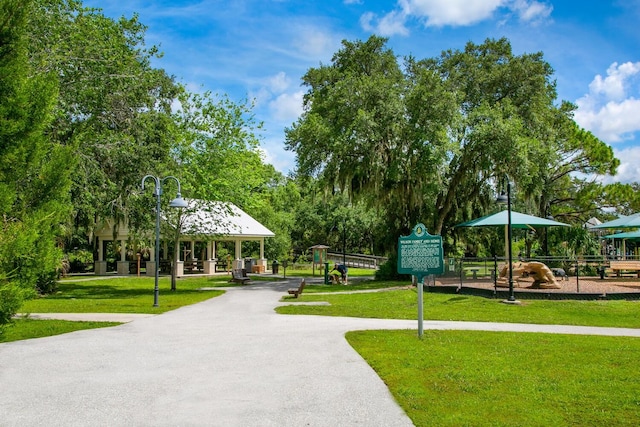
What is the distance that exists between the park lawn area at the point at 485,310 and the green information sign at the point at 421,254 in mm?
3880

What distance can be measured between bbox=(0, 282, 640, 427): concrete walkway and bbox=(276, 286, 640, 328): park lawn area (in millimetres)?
1612

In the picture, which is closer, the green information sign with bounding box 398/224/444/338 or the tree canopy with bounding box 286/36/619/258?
the green information sign with bounding box 398/224/444/338

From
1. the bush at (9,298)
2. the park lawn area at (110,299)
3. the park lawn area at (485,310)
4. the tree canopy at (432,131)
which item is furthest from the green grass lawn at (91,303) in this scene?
the tree canopy at (432,131)

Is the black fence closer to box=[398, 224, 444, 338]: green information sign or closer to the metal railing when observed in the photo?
box=[398, 224, 444, 338]: green information sign

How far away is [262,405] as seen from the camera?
5.91 metres

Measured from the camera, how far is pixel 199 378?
721 centimetres

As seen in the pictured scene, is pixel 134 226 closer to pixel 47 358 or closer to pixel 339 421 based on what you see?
pixel 47 358

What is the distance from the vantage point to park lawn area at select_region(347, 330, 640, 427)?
552 centimetres

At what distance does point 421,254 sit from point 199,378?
16.7 ft

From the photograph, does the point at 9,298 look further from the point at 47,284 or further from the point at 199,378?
the point at 47,284

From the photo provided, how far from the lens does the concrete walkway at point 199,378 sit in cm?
555

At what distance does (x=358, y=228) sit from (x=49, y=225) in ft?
139

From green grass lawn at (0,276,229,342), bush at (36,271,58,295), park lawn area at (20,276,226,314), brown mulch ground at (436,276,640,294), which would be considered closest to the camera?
green grass lawn at (0,276,229,342)

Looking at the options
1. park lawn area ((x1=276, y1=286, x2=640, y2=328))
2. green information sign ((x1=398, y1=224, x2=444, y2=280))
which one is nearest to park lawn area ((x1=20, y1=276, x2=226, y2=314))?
park lawn area ((x1=276, y1=286, x2=640, y2=328))
